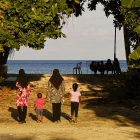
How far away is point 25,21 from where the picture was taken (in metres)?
23.3

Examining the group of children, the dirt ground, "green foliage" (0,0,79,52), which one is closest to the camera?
the dirt ground

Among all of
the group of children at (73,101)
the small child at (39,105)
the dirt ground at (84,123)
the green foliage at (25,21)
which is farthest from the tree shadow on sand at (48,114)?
the green foliage at (25,21)

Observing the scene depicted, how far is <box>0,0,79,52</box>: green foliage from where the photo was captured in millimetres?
22984

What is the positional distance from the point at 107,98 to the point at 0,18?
20.9 feet

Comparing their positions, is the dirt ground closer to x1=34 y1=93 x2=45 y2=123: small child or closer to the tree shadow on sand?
the tree shadow on sand

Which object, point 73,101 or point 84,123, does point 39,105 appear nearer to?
point 73,101

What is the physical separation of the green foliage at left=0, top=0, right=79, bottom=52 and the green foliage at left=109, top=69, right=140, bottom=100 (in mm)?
4101

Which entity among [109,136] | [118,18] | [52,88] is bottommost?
[109,136]

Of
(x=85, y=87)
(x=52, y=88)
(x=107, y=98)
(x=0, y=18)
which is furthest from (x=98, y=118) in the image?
(x=85, y=87)

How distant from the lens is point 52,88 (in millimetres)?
16312

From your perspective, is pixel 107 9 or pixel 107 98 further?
pixel 107 9

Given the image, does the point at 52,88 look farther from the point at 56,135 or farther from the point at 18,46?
the point at 18,46

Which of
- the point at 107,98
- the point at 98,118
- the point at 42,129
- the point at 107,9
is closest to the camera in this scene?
the point at 42,129

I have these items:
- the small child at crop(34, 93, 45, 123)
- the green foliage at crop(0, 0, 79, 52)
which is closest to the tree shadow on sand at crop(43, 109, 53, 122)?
the small child at crop(34, 93, 45, 123)
